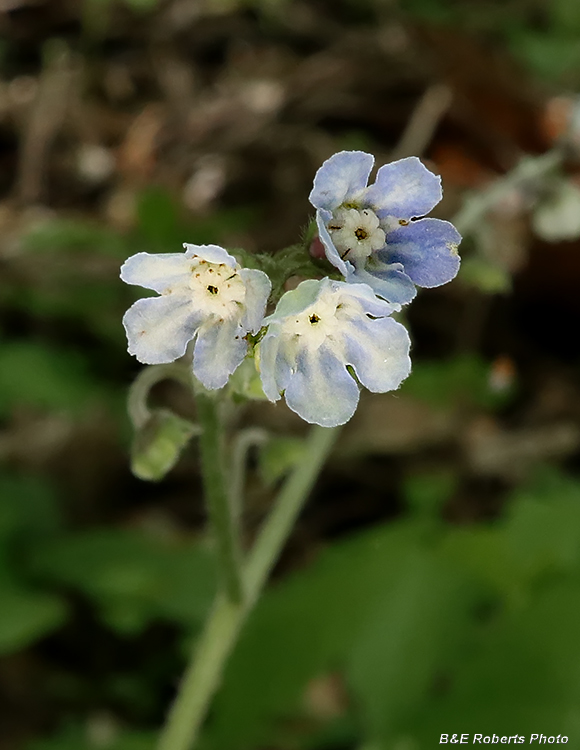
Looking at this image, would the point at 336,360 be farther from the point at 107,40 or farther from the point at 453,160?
the point at 107,40

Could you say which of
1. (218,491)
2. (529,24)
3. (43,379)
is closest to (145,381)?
(218,491)

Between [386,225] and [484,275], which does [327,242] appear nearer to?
[386,225]

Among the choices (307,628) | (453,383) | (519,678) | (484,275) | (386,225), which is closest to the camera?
(386,225)

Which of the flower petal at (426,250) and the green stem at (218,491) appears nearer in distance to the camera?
the flower petal at (426,250)

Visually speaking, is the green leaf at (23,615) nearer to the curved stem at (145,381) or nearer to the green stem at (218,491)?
the green stem at (218,491)

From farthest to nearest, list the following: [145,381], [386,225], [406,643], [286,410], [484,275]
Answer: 1. [286,410]
2. [406,643]
3. [484,275]
4. [145,381]
5. [386,225]

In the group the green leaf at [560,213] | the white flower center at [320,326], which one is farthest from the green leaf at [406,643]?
the white flower center at [320,326]
